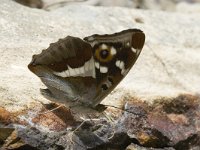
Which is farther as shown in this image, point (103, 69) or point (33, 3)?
point (33, 3)

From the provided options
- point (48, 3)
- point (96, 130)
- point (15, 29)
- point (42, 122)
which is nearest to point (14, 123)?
point (42, 122)

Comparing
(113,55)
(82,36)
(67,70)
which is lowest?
(82,36)

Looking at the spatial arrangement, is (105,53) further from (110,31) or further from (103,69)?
(110,31)

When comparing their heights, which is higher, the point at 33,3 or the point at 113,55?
the point at 113,55

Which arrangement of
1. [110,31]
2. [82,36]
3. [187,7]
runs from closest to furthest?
[82,36]
[110,31]
[187,7]

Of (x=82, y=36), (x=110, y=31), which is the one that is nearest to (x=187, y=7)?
(x=110, y=31)

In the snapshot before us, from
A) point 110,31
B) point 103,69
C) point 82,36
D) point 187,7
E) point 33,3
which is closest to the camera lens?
point 103,69

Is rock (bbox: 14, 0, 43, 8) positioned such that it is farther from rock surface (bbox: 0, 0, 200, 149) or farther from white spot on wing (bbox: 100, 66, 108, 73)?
white spot on wing (bbox: 100, 66, 108, 73)

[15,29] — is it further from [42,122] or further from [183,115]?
[183,115]

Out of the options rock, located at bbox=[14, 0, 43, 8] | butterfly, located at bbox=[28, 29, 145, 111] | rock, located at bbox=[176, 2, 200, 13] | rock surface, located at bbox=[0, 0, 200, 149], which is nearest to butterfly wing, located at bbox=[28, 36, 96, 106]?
butterfly, located at bbox=[28, 29, 145, 111]
